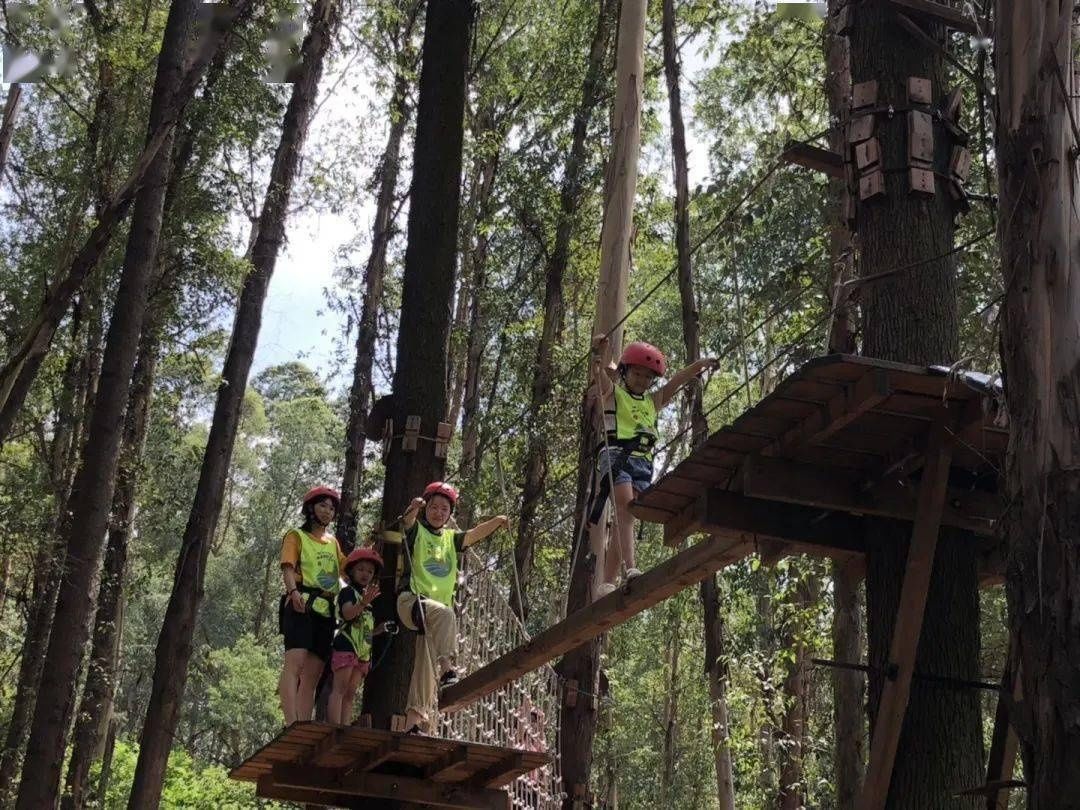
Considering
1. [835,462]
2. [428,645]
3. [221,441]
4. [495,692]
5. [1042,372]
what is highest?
[221,441]

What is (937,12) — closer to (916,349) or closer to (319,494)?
(916,349)

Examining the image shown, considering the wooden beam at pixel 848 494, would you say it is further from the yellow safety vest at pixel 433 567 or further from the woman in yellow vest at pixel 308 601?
the woman in yellow vest at pixel 308 601

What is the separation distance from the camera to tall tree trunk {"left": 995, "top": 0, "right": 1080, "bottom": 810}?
2787mm

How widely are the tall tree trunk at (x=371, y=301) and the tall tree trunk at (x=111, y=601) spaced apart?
217cm

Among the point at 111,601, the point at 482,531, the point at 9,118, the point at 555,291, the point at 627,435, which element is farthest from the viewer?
the point at 9,118

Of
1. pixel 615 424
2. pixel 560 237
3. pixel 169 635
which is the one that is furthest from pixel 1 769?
pixel 615 424

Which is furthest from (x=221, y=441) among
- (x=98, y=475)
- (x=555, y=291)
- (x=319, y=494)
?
(x=319, y=494)

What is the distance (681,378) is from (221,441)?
5.69 meters

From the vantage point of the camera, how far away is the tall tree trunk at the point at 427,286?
6211mm

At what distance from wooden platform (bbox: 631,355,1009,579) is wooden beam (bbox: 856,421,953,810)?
0.11 metres

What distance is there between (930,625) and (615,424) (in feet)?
6.69

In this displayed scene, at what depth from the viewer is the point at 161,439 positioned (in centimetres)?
1619

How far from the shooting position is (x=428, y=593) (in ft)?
19.7

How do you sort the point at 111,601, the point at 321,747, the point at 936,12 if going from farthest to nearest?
the point at 111,601
the point at 321,747
the point at 936,12
